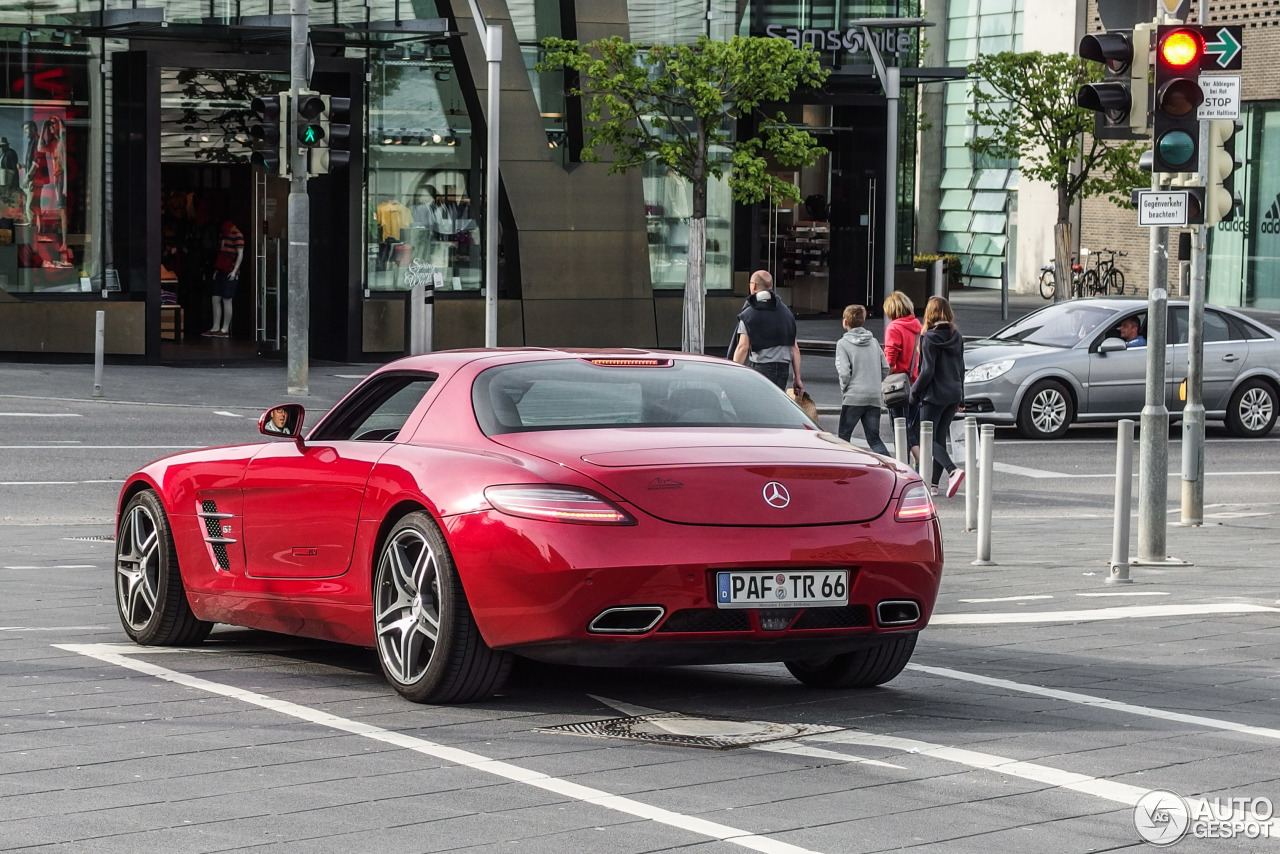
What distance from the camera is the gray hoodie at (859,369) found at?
1816cm

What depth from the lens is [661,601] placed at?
6.54 m

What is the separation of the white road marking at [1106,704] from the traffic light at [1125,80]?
17.6 feet

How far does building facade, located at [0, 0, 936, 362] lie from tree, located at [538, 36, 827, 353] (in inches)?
58.6

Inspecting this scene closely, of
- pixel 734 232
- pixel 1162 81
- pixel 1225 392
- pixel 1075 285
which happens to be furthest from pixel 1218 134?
pixel 1075 285

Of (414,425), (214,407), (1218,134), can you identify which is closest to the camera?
(414,425)

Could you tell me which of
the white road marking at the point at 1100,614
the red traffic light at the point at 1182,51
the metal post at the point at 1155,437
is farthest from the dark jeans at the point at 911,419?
the white road marking at the point at 1100,614

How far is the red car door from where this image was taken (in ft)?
24.4

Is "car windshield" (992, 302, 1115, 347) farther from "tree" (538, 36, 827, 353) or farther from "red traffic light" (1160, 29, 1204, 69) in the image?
"red traffic light" (1160, 29, 1204, 69)

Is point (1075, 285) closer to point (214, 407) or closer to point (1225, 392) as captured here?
point (1225, 392)

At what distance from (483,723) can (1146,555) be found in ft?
Answer: 22.0

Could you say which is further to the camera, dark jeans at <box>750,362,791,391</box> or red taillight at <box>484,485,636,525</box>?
dark jeans at <box>750,362,791,391</box>

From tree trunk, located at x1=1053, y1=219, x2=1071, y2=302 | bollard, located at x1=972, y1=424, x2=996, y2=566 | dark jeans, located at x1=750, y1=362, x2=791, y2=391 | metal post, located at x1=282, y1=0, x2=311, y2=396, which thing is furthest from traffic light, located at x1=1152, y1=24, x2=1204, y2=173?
tree trunk, located at x1=1053, y1=219, x2=1071, y2=302

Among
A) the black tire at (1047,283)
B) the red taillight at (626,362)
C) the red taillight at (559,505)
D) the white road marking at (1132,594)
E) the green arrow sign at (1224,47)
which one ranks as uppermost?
the green arrow sign at (1224,47)

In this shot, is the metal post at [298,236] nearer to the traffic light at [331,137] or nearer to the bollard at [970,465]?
the traffic light at [331,137]
